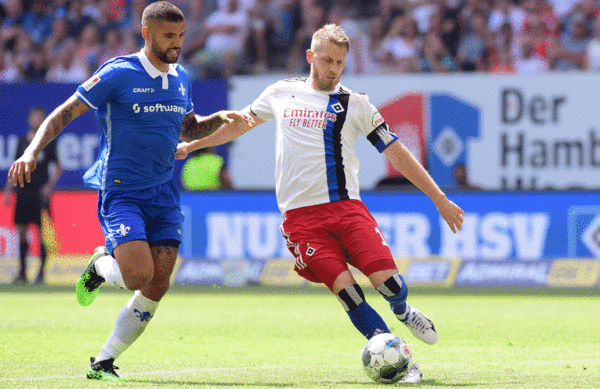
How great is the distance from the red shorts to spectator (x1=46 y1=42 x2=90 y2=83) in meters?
13.0

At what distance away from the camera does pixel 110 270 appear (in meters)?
6.19

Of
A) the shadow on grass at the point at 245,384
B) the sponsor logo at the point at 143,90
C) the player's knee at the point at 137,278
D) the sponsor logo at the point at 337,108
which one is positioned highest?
the sponsor logo at the point at 143,90

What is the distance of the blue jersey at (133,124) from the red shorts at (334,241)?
0.99 metres

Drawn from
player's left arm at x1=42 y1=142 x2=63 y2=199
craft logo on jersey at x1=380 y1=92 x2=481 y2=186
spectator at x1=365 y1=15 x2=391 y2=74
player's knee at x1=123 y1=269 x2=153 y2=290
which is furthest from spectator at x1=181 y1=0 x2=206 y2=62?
player's knee at x1=123 y1=269 x2=153 y2=290

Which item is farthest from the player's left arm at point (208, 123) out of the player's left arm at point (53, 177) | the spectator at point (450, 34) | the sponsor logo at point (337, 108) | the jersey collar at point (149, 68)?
the spectator at point (450, 34)

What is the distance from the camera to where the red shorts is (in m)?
5.96

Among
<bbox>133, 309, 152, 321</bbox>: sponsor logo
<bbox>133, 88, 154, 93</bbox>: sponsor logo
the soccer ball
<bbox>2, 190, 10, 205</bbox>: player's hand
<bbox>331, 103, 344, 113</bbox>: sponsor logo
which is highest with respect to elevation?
<bbox>133, 88, 154, 93</bbox>: sponsor logo

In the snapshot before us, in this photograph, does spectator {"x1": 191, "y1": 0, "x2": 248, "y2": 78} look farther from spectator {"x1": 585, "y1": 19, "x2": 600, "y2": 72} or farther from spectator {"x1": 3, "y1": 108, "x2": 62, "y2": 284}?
spectator {"x1": 585, "y1": 19, "x2": 600, "y2": 72}

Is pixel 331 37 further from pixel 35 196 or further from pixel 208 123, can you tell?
pixel 35 196

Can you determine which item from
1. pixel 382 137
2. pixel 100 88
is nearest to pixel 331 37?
pixel 382 137

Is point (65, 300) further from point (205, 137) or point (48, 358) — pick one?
point (205, 137)

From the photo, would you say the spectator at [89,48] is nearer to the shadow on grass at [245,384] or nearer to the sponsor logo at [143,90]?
the sponsor logo at [143,90]

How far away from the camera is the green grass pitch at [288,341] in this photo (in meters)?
6.12

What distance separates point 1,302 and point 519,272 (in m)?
7.33
